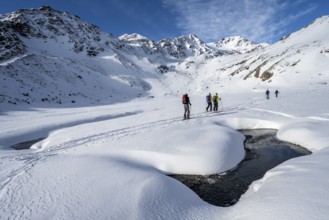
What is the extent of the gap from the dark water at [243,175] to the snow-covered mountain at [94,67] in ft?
110

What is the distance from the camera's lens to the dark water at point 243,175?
7160mm

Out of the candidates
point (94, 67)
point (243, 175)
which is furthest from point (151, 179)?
point (94, 67)

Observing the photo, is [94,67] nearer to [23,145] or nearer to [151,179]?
[23,145]

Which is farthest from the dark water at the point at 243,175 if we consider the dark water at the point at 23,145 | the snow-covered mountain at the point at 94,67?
the snow-covered mountain at the point at 94,67

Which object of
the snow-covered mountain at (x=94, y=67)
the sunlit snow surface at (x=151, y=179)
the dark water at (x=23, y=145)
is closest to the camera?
the sunlit snow surface at (x=151, y=179)

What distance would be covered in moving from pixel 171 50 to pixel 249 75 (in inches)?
4383

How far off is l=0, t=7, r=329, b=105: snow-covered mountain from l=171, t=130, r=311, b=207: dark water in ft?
110

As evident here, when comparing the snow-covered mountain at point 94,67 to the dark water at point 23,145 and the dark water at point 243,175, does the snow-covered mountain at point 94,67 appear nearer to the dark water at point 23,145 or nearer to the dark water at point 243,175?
the dark water at point 23,145

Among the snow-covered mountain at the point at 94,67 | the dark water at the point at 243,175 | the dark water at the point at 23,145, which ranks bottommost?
the dark water at the point at 243,175

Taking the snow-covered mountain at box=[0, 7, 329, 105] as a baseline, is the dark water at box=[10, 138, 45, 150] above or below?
below

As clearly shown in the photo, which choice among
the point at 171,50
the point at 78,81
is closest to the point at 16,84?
the point at 78,81

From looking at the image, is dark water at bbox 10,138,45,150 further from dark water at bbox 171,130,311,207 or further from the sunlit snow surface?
dark water at bbox 171,130,311,207

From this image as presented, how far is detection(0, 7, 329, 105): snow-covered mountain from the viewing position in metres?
46.6

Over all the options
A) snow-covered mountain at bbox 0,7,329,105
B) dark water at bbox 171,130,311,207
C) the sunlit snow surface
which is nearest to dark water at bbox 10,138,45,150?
the sunlit snow surface
